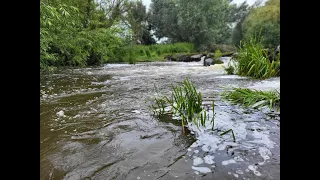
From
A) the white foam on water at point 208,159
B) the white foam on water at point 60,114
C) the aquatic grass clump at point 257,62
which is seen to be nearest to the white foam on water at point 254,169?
the white foam on water at point 208,159

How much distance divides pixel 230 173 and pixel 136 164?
67cm

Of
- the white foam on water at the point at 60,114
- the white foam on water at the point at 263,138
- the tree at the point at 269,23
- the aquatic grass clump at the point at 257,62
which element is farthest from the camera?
the tree at the point at 269,23

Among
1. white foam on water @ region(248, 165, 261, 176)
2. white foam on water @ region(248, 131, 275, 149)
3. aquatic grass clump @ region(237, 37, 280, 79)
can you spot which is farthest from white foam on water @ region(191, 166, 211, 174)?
aquatic grass clump @ region(237, 37, 280, 79)

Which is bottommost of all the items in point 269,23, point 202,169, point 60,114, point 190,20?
point 202,169

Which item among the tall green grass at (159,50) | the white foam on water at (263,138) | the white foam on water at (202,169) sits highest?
the tall green grass at (159,50)

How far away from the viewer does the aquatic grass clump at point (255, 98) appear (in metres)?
3.48

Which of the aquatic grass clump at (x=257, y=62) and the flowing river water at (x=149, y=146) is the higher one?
the aquatic grass clump at (x=257, y=62)

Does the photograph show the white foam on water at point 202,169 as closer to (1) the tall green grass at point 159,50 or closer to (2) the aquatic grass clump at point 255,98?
(2) the aquatic grass clump at point 255,98

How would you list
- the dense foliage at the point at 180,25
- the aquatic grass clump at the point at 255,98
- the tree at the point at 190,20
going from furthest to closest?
the tree at the point at 190,20 < the dense foliage at the point at 180,25 < the aquatic grass clump at the point at 255,98

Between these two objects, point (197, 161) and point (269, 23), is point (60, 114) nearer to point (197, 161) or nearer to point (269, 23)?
point (197, 161)

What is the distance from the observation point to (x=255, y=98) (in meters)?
3.66

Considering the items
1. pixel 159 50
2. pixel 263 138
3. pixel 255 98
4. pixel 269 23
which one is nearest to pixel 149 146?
pixel 263 138
